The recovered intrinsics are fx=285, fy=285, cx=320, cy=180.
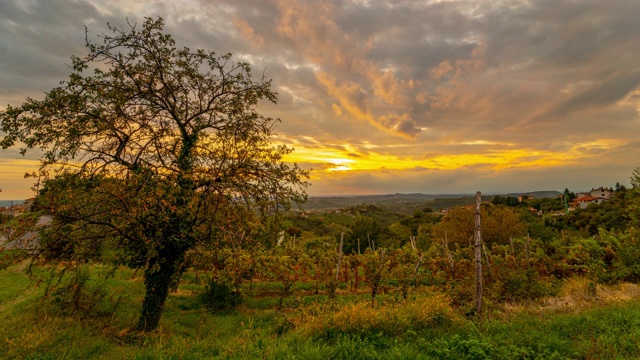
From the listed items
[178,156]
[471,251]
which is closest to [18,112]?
[178,156]

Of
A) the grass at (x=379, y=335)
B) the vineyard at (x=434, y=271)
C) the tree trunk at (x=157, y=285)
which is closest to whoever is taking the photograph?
the grass at (x=379, y=335)

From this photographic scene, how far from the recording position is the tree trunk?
29.3 ft

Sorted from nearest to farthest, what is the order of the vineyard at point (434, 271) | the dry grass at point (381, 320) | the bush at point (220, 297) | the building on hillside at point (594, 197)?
the dry grass at point (381, 320)
the vineyard at point (434, 271)
the bush at point (220, 297)
the building on hillside at point (594, 197)

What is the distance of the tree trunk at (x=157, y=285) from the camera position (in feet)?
29.3

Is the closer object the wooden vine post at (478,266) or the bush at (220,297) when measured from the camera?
the wooden vine post at (478,266)

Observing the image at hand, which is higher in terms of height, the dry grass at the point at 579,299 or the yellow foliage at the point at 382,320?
the yellow foliage at the point at 382,320

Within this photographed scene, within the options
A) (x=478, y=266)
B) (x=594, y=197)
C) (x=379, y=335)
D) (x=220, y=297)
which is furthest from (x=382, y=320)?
(x=594, y=197)

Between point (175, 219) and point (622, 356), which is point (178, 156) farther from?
point (622, 356)

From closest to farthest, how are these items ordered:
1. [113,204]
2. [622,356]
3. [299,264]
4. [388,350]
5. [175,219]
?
1. [622,356]
2. [388,350]
3. [113,204]
4. [175,219]
5. [299,264]

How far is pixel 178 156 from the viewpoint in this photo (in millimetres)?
9570

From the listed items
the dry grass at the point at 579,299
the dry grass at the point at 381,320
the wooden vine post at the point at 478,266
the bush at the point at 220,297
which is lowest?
the bush at the point at 220,297

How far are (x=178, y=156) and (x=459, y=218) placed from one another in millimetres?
32606

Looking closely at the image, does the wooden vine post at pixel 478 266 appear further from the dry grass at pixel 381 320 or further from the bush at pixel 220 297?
the bush at pixel 220 297

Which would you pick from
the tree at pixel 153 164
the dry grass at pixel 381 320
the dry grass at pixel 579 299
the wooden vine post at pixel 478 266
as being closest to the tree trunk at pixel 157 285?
the tree at pixel 153 164
